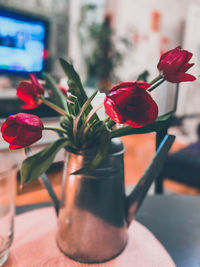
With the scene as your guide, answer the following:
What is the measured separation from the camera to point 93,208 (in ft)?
1.16

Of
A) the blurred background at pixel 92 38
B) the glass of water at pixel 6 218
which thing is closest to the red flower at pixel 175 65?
the glass of water at pixel 6 218

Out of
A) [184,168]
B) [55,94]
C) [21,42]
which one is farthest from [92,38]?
[55,94]

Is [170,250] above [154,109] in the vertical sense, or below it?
below

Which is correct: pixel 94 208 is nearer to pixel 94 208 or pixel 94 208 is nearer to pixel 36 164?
pixel 94 208

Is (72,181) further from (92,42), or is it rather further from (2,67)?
(92,42)

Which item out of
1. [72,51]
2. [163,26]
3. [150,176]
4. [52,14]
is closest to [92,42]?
[72,51]

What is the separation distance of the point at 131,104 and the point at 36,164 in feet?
0.50

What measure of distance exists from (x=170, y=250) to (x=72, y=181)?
0.24m

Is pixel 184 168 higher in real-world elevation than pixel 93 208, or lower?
lower

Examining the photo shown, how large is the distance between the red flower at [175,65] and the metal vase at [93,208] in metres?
0.13

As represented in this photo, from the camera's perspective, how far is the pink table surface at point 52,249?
378 millimetres

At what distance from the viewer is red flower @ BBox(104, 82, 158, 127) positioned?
0.25 meters

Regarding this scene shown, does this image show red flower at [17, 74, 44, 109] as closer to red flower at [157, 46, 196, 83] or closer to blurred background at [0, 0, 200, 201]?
red flower at [157, 46, 196, 83]

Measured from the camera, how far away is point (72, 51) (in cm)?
301
